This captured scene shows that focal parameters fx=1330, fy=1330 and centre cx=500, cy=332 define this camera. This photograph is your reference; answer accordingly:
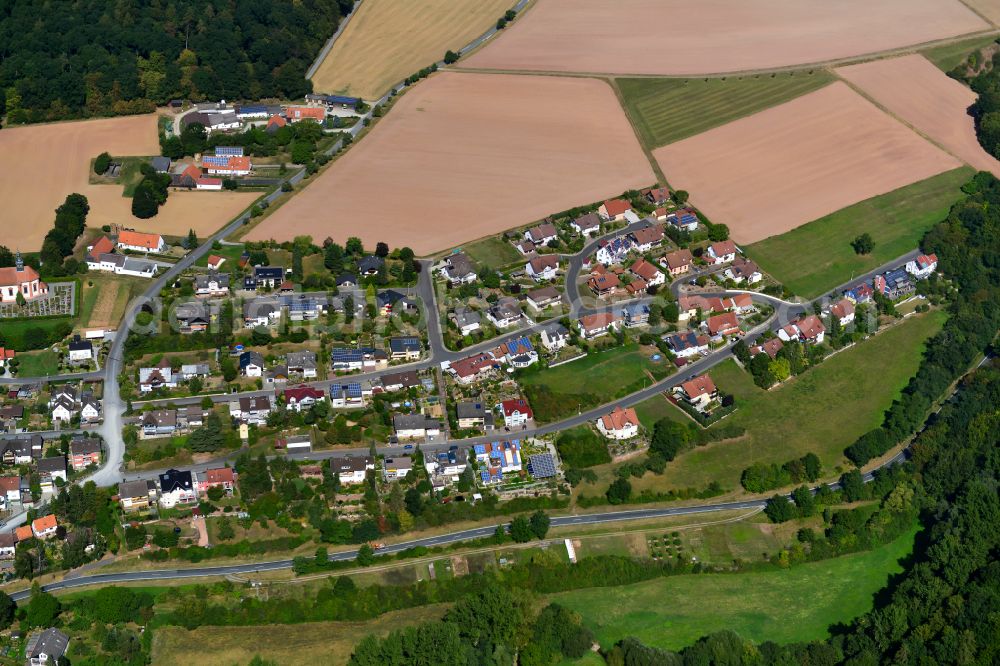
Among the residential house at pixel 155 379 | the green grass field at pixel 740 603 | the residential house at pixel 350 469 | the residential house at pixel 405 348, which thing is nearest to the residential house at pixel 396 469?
the residential house at pixel 350 469

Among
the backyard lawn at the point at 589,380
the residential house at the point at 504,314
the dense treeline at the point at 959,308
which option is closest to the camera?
the backyard lawn at the point at 589,380

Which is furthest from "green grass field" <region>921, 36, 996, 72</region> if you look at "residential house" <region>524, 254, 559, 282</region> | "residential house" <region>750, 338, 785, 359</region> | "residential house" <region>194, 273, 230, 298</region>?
"residential house" <region>194, 273, 230, 298</region>

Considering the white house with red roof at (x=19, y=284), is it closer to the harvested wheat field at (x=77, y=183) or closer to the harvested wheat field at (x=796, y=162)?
the harvested wheat field at (x=77, y=183)

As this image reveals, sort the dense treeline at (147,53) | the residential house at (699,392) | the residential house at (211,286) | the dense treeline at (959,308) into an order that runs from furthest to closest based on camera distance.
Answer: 1. the dense treeline at (147,53)
2. the residential house at (211,286)
3. the residential house at (699,392)
4. the dense treeline at (959,308)

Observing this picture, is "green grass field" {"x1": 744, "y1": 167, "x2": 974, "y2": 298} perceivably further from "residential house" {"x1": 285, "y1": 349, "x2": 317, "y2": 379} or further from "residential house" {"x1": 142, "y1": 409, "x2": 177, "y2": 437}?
"residential house" {"x1": 142, "y1": 409, "x2": 177, "y2": 437}

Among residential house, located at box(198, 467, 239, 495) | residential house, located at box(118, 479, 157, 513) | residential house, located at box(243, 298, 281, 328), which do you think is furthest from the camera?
residential house, located at box(243, 298, 281, 328)

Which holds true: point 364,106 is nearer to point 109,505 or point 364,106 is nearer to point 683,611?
point 109,505

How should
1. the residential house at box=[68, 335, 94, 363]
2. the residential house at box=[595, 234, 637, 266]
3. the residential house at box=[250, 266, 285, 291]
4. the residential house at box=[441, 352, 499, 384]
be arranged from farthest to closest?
the residential house at box=[595, 234, 637, 266]
the residential house at box=[250, 266, 285, 291]
the residential house at box=[68, 335, 94, 363]
the residential house at box=[441, 352, 499, 384]
